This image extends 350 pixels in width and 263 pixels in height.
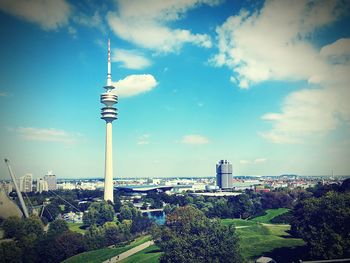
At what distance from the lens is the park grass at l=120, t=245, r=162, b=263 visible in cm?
2494

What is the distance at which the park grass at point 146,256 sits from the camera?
81.8ft

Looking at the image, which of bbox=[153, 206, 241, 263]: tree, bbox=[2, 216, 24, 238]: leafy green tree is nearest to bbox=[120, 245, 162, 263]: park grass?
bbox=[153, 206, 241, 263]: tree

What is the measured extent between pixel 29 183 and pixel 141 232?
63172mm

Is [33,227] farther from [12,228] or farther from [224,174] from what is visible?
[224,174]

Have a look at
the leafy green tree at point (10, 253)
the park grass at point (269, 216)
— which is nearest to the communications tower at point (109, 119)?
the park grass at point (269, 216)

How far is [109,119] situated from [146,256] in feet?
136

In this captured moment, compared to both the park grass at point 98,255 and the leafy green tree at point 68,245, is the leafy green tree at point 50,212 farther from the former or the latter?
the leafy green tree at point 68,245

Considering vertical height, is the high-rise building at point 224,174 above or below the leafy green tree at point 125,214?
above

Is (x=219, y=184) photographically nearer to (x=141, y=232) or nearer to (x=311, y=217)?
(x=141, y=232)

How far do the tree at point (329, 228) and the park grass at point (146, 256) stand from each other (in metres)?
10.4

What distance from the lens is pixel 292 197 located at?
53.8m

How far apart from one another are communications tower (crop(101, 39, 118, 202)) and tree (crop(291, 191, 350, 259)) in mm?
43336

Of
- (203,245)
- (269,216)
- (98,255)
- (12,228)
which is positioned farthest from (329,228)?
(12,228)

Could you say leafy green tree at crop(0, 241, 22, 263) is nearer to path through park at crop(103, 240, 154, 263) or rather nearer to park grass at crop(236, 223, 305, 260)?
path through park at crop(103, 240, 154, 263)
